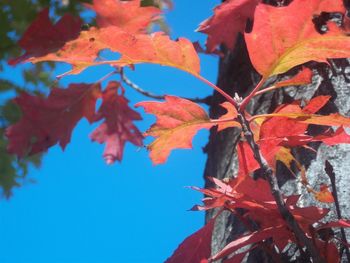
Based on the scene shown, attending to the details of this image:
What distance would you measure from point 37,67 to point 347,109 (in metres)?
2.07

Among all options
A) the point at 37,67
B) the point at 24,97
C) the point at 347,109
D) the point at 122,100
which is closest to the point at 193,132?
the point at 347,109

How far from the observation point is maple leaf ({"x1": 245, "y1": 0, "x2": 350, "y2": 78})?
551 millimetres

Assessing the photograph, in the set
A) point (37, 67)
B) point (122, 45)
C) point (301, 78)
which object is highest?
point (37, 67)

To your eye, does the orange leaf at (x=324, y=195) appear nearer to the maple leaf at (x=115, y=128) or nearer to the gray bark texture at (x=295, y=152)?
Result: the gray bark texture at (x=295, y=152)

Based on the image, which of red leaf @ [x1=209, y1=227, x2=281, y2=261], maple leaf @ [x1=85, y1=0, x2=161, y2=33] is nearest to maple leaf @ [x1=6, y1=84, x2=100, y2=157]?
maple leaf @ [x1=85, y1=0, x2=161, y2=33]

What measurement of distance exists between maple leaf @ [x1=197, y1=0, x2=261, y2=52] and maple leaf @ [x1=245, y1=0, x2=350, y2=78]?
0.26 m

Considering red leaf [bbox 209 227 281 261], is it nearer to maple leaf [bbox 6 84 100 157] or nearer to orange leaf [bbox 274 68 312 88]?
orange leaf [bbox 274 68 312 88]

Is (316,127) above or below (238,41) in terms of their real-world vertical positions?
below

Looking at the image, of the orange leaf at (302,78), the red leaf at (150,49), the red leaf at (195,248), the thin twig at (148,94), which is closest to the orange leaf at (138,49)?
the red leaf at (150,49)

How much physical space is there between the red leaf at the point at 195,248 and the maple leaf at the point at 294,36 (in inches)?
10.0

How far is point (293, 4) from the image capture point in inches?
21.9

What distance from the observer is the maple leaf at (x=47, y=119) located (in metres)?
0.91

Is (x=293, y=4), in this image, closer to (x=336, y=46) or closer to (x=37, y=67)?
(x=336, y=46)

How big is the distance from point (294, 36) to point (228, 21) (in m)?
0.35
